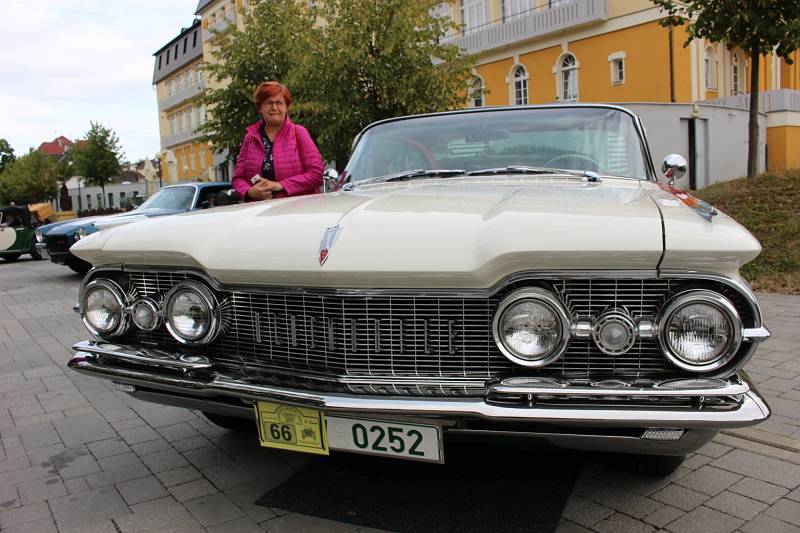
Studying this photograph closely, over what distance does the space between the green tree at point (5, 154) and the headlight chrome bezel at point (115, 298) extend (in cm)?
9392

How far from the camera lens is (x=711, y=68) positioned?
21359 mm

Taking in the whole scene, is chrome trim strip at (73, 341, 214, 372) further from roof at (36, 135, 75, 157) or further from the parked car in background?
roof at (36, 135, 75, 157)

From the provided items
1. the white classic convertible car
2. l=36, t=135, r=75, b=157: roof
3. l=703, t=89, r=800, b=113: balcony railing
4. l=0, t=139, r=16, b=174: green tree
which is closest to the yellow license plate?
the white classic convertible car

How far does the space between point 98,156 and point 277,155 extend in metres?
43.3

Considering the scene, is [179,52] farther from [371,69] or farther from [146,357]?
[146,357]

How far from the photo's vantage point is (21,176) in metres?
66.1

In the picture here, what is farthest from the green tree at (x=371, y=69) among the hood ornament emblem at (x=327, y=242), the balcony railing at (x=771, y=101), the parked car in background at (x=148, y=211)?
the balcony railing at (x=771, y=101)

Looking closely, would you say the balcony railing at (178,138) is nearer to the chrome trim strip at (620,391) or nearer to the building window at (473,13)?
the building window at (473,13)

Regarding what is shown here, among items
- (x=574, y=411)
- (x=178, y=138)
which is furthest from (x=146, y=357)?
(x=178, y=138)

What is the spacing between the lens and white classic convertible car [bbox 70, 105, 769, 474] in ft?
6.58

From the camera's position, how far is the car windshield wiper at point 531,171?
316 centimetres

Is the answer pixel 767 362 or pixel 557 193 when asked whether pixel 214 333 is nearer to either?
pixel 557 193

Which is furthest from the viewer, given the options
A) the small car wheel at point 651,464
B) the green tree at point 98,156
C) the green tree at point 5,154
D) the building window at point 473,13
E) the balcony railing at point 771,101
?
the green tree at point 5,154

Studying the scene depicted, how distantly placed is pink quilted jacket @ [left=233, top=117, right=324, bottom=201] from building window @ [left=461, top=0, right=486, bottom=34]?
72.0 feet
